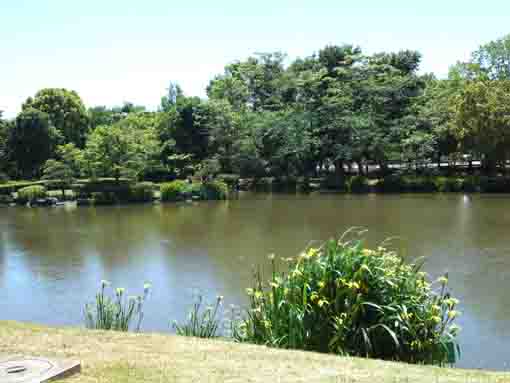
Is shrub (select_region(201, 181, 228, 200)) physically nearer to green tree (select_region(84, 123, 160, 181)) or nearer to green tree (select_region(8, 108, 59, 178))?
green tree (select_region(84, 123, 160, 181))

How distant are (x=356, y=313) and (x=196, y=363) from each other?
143 cm

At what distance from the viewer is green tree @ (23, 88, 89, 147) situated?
38594mm

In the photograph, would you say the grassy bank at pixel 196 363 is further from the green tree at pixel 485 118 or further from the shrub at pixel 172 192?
the green tree at pixel 485 118

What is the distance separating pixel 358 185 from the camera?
998 inches

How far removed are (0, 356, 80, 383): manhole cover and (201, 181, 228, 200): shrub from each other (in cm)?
2055

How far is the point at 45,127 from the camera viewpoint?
32.1m

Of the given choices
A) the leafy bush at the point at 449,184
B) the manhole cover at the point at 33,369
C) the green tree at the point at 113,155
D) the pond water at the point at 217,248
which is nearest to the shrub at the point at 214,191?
the pond water at the point at 217,248

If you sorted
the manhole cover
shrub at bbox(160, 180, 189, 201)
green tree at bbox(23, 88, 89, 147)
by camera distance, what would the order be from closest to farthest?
the manhole cover → shrub at bbox(160, 180, 189, 201) → green tree at bbox(23, 88, 89, 147)

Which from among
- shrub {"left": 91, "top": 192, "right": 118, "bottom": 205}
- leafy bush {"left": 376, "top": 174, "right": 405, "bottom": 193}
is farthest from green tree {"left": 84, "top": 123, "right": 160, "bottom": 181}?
leafy bush {"left": 376, "top": 174, "right": 405, "bottom": 193}

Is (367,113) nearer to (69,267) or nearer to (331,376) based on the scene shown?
(69,267)

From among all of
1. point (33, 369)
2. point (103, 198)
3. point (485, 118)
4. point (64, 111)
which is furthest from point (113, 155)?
point (33, 369)

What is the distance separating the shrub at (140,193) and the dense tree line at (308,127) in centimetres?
64

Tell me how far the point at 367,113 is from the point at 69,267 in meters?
18.9

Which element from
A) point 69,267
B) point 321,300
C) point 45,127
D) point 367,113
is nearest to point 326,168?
point 367,113
